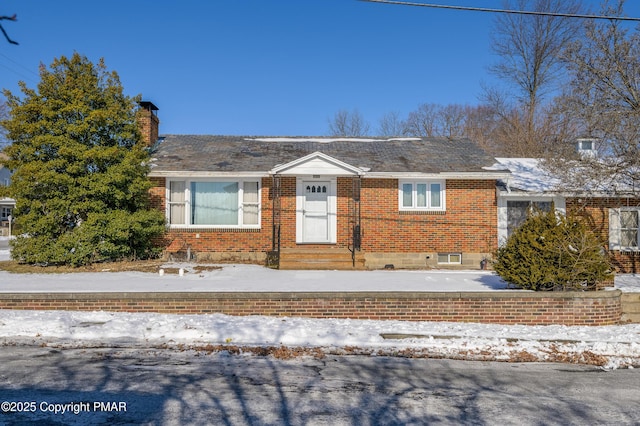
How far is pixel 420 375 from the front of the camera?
251 inches

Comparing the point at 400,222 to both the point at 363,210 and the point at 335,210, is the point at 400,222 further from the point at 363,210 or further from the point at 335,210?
the point at 335,210

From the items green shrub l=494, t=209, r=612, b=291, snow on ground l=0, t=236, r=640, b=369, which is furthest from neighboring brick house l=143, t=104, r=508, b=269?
snow on ground l=0, t=236, r=640, b=369

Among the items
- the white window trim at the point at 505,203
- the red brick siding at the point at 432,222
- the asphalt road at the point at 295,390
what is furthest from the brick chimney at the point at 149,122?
the white window trim at the point at 505,203

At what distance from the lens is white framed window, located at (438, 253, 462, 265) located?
15625mm

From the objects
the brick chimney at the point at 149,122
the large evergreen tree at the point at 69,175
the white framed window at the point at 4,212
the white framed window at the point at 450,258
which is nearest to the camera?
the large evergreen tree at the point at 69,175

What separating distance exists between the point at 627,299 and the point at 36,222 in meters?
14.2

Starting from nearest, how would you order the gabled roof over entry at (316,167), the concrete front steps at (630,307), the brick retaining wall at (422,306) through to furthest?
the brick retaining wall at (422,306) → the concrete front steps at (630,307) → the gabled roof over entry at (316,167)

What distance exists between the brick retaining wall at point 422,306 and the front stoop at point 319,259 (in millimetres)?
4481

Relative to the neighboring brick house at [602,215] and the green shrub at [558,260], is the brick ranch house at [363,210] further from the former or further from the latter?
the green shrub at [558,260]

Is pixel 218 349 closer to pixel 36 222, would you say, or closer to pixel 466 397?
pixel 466 397

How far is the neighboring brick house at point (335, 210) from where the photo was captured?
604 inches

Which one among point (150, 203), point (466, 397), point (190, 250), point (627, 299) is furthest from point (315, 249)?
point (466, 397)

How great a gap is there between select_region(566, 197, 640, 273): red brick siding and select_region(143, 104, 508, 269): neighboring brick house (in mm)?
2925

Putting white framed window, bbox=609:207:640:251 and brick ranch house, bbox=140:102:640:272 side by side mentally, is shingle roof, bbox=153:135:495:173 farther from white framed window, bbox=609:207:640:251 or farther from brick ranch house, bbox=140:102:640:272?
white framed window, bbox=609:207:640:251
